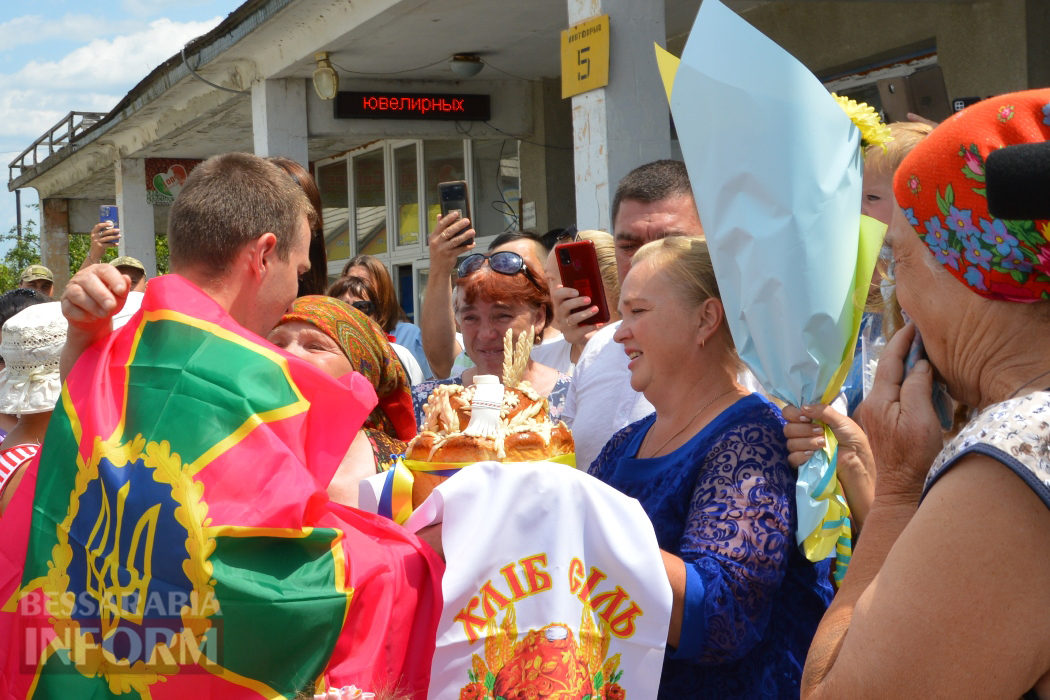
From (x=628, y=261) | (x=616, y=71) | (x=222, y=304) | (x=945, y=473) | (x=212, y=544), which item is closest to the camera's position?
(x=945, y=473)

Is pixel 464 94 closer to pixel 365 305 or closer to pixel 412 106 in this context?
pixel 412 106

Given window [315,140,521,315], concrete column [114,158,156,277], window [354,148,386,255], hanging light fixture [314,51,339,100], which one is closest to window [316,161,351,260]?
window [315,140,521,315]

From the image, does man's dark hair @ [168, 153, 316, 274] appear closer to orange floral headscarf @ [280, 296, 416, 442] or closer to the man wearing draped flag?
the man wearing draped flag

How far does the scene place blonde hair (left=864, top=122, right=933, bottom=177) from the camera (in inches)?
99.1

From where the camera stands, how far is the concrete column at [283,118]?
33.6ft

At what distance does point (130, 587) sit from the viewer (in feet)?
5.90

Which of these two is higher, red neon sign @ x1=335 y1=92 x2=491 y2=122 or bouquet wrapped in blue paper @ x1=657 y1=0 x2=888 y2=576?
red neon sign @ x1=335 y1=92 x2=491 y2=122

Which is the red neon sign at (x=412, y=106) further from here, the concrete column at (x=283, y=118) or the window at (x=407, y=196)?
the window at (x=407, y=196)

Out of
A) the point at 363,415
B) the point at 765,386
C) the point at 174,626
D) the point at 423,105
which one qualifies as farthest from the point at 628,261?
the point at 423,105

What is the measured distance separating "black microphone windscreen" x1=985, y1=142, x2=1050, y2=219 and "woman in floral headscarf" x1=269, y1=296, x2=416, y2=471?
6.26 feet

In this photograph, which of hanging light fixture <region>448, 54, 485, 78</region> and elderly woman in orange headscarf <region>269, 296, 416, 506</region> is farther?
hanging light fixture <region>448, 54, 485, 78</region>

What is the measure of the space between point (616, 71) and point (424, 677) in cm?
468

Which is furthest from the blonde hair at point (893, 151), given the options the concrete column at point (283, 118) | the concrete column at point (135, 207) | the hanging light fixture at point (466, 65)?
the concrete column at point (135, 207)

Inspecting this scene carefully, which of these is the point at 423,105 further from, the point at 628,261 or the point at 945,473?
the point at 945,473
